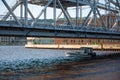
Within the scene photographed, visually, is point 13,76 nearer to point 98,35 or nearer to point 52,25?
point 52,25

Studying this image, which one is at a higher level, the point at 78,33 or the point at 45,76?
the point at 78,33

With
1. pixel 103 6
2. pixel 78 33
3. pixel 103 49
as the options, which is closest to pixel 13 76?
pixel 78 33

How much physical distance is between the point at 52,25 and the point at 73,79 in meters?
17.4

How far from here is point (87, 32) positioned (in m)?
66.2

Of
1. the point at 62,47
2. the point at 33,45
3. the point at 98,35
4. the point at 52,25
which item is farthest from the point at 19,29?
the point at 33,45

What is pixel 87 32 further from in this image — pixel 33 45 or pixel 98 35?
pixel 33 45

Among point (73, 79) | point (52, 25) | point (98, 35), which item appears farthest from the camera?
point (98, 35)

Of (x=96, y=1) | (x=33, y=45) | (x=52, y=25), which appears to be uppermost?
(x=96, y=1)

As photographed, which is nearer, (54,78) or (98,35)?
(54,78)

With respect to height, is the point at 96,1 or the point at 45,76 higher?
the point at 96,1

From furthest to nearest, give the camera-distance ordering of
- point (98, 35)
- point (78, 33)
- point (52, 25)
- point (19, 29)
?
point (98, 35)
point (78, 33)
point (52, 25)
point (19, 29)

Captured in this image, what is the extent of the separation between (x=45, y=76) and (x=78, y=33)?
74.2 feet

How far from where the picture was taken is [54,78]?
40438 millimetres

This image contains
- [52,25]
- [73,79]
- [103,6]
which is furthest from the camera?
[103,6]
